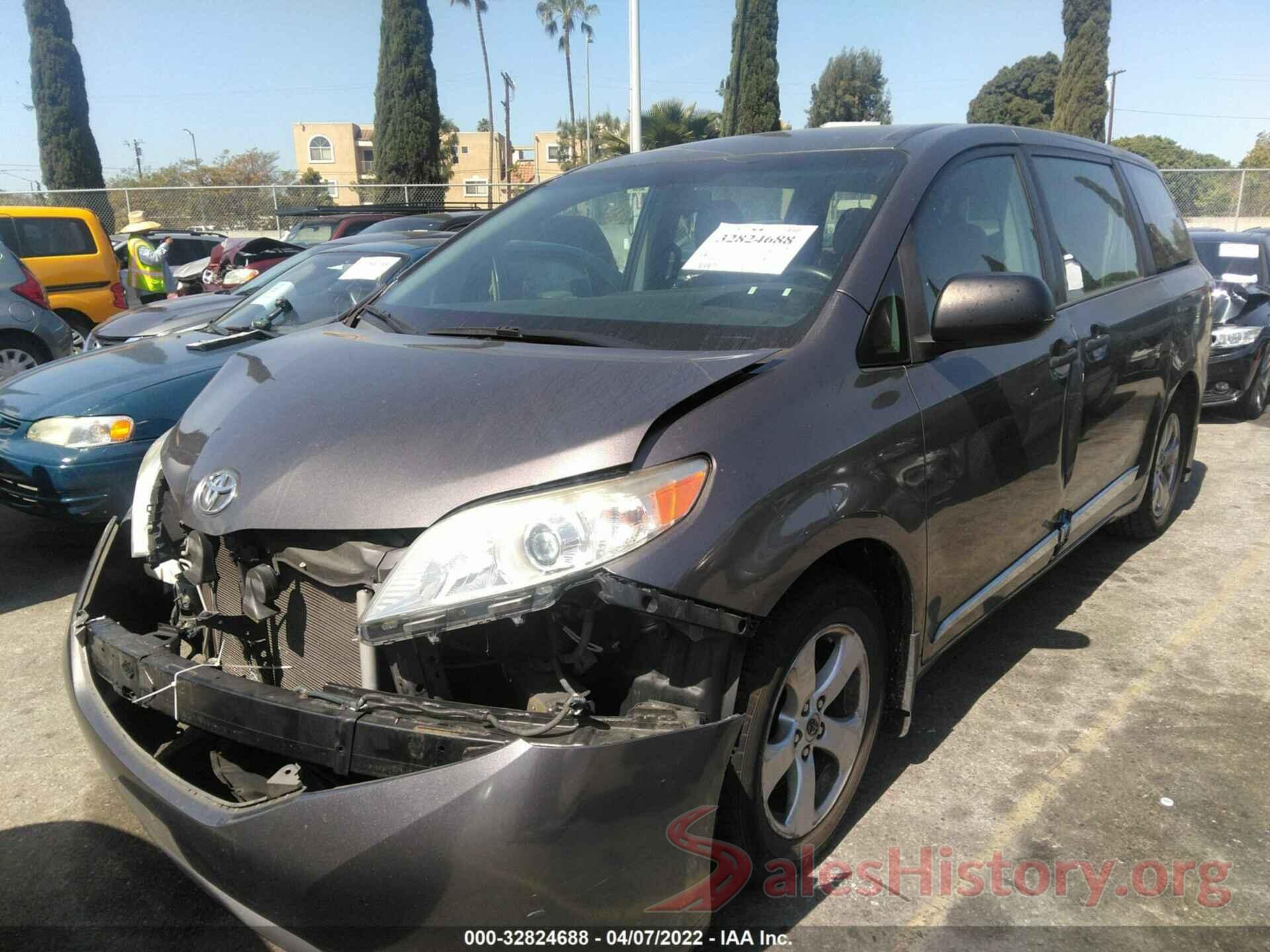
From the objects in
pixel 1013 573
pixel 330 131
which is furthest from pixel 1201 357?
pixel 330 131

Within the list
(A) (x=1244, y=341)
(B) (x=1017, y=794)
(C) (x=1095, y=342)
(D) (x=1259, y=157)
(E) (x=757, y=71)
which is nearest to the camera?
(B) (x=1017, y=794)

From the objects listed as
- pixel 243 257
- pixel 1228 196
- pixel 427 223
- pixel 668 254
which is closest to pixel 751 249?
pixel 668 254

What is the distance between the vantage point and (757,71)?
28375 millimetres

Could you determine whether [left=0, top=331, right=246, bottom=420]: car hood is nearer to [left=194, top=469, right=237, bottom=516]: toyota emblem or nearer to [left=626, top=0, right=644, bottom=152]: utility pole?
[left=194, top=469, right=237, bottom=516]: toyota emblem

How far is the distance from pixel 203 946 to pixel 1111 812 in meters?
2.43

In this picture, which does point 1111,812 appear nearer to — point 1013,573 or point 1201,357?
point 1013,573

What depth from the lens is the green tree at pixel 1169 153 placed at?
6269cm

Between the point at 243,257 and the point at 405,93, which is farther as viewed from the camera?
the point at 405,93

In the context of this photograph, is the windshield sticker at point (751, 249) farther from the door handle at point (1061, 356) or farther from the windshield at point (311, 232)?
the windshield at point (311, 232)

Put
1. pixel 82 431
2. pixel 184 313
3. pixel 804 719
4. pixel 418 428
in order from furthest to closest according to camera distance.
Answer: pixel 184 313 < pixel 82 431 < pixel 804 719 < pixel 418 428

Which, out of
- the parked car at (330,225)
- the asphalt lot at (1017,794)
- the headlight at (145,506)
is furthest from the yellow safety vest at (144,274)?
the headlight at (145,506)

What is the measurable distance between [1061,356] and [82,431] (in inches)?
164

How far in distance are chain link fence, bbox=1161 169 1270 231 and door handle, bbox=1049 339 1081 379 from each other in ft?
72.0

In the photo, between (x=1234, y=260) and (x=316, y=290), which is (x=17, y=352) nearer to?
(x=316, y=290)
